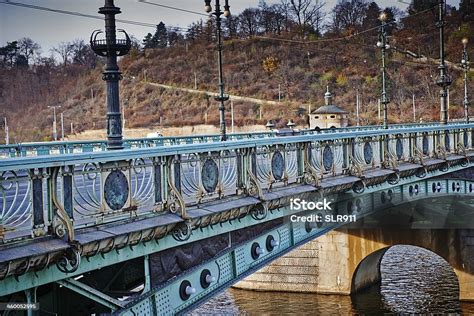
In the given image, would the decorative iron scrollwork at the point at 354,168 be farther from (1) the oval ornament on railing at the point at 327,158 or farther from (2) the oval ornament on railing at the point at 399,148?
(2) the oval ornament on railing at the point at 399,148

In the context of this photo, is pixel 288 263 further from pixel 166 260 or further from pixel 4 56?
pixel 4 56

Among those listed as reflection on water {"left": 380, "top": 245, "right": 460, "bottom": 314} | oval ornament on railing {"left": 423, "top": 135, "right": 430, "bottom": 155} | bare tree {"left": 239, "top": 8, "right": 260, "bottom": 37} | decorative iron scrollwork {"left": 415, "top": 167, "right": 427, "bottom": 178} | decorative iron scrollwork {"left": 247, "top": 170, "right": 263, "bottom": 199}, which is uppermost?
bare tree {"left": 239, "top": 8, "right": 260, "bottom": 37}

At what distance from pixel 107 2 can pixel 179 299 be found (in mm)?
3602

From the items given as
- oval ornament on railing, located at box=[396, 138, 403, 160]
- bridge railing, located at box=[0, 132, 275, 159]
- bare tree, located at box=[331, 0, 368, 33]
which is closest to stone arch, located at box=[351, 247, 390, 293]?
bridge railing, located at box=[0, 132, 275, 159]

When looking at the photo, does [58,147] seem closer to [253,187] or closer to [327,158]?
[327,158]

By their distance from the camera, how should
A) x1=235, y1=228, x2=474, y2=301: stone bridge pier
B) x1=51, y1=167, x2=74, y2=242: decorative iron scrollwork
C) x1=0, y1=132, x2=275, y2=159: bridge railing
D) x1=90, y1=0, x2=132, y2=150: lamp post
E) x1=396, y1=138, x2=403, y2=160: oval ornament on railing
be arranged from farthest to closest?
x1=235, y1=228, x2=474, y2=301: stone bridge pier → x1=0, y1=132, x2=275, y2=159: bridge railing → x1=396, y1=138, x2=403, y2=160: oval ornament on railing → x1=90, y1=0, x2=132, y2=150: lamp post → x1=51, y1=167, x2=74, y2=242: decorative iron scrollwork

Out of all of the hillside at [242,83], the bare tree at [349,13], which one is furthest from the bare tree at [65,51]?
the bare tree at [349,13]

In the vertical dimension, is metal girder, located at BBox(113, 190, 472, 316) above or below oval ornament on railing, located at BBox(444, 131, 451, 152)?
below

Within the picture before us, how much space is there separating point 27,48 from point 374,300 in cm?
5888

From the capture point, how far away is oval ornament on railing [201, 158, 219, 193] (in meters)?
9.56

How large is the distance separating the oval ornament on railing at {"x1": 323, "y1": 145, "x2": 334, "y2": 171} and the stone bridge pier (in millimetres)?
13680

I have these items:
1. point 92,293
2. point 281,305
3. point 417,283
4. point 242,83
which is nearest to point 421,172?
point 281,305

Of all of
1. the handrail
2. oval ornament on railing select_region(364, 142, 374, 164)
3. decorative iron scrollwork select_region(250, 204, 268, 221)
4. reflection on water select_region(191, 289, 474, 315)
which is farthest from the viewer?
reflection on water select_region(191, 289, 474, 315)

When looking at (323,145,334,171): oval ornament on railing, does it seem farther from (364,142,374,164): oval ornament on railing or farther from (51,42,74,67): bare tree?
(51,42,74,67): bare tree
